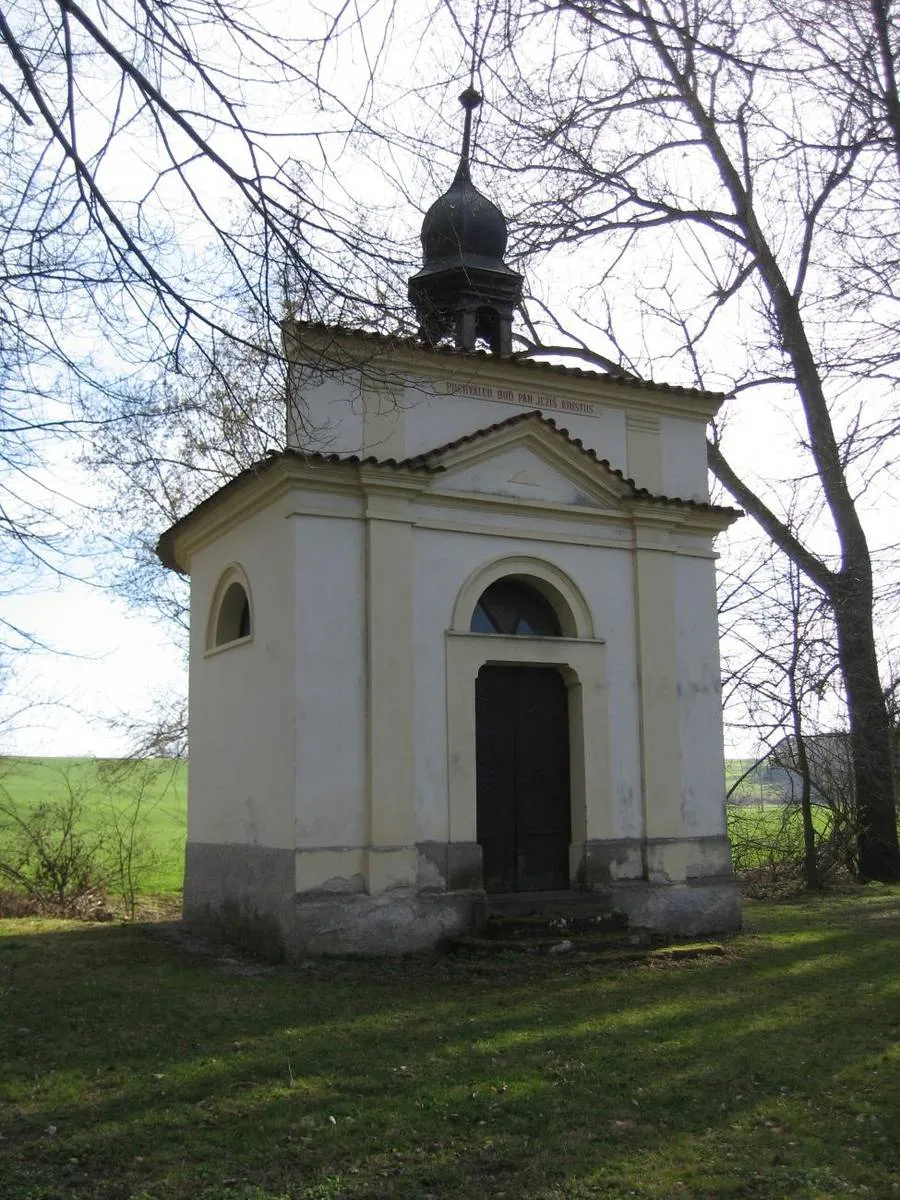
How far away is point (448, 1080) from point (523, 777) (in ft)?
17.2

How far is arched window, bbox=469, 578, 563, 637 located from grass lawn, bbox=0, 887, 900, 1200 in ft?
11.0

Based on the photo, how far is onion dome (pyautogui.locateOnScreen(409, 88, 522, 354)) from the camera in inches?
496

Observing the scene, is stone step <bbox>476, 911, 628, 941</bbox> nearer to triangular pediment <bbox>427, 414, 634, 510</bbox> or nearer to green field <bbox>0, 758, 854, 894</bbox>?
triangular pediment <bbox>427, 414, 634, 510</bbox>

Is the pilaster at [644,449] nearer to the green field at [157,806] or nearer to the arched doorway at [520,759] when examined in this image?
the arched doorway at [520,759]

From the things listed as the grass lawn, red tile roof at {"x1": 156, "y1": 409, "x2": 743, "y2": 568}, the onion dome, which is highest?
the onion dome

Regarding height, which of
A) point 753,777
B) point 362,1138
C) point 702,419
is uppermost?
point 702,419

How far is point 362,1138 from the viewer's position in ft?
18.1

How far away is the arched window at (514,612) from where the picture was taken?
11703 mm

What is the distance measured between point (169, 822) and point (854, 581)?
20.4 m

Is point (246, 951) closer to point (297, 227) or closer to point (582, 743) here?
point (582, 743)

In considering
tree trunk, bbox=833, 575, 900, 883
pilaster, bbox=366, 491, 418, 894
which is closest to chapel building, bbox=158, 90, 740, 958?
pilaster, bbox=366, 491, 418, 894

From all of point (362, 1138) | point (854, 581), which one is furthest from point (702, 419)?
point (362, 1138)

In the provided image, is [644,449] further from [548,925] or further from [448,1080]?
[448,1080]

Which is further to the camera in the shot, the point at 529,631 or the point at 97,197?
the point at 529,631
